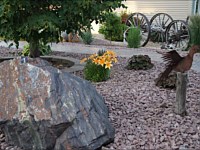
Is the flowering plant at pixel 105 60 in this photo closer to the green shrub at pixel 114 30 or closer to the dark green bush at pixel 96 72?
the dark green bush at pixel 96 72

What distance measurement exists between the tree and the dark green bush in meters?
0.61

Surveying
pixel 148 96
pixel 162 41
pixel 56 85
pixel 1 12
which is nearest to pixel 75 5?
pixel 1 12

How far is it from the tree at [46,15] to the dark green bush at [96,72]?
61 cm

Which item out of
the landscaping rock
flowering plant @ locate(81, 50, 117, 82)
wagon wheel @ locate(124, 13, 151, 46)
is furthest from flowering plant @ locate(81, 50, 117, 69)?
wagon wheel @ locate(124, 13, 151, 46)

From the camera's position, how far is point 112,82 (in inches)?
188

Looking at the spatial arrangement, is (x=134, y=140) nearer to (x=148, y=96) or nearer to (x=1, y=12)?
(x=148, y=96)

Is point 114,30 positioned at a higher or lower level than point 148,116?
higher

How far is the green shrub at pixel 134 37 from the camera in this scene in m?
8.89

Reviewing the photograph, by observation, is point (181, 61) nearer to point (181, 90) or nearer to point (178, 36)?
point (181, 90)

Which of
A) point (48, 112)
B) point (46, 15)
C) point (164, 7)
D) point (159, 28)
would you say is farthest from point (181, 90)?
point (164, 7)

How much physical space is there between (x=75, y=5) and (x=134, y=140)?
7.26ft

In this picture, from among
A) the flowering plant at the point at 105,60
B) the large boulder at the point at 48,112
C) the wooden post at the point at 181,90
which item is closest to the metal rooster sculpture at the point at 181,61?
the wooden post at the point at 181,90

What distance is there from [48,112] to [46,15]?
84.4 inches

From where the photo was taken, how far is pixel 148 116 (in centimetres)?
345
